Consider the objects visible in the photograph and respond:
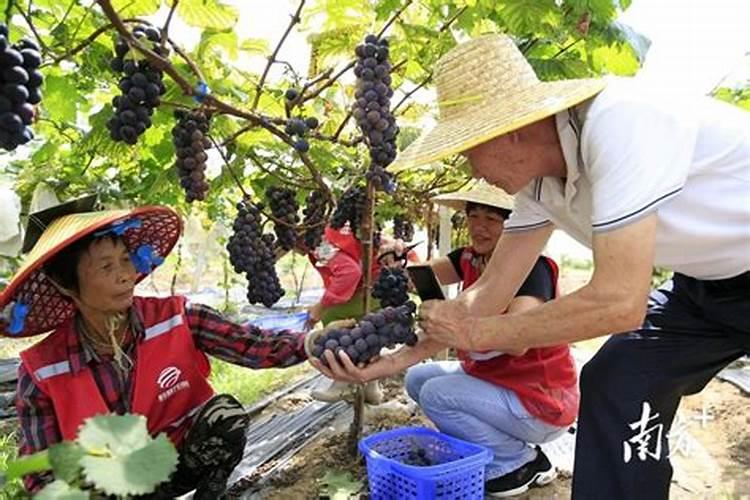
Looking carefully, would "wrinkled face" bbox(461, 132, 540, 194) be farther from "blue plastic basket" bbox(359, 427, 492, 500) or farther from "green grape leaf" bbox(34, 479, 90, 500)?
"green grape leaf" bbox(34, 479, 90, 500)

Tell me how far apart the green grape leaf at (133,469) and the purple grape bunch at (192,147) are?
163 centimetres

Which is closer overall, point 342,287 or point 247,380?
point 342,287

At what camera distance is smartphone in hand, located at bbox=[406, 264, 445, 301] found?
2.43m

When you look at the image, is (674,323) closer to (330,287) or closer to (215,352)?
(215,352)

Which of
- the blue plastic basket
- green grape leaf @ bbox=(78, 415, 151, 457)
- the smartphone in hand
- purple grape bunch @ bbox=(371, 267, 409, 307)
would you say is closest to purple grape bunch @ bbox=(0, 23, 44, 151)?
green grape leaf @ bbox=(78, 415, 151, 457)

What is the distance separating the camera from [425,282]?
7.98 feet

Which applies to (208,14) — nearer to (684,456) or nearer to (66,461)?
(66,461)

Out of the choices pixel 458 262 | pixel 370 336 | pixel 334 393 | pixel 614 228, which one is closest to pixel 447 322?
pixel 370 336

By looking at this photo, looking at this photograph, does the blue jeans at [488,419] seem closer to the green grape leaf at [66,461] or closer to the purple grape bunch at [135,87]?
the purple grape bunch at [135,87]

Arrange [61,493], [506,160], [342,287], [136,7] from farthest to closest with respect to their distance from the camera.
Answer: [342,287] → [136,7] → [506,160] → [61,493]

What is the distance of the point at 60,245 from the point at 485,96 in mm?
1172

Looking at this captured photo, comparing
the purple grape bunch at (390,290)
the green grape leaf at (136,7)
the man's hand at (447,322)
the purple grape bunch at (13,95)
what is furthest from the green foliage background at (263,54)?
the man's hand at (447,322)

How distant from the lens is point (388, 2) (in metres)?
2.19

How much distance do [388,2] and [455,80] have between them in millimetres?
533
